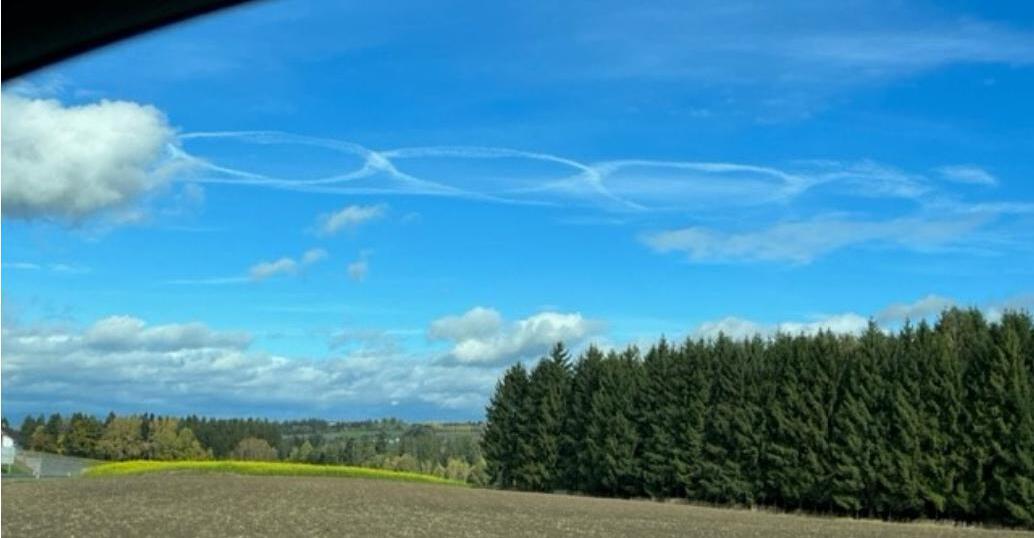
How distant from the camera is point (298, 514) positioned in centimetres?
3080

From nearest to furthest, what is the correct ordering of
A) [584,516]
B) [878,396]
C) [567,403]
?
1. [584,516]
2. [878,396]
3. [567,403]

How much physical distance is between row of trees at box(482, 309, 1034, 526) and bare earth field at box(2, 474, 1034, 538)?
1142cm

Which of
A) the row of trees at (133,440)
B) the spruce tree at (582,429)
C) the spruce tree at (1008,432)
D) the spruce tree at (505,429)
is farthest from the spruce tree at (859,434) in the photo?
the row of trees at (133,440)

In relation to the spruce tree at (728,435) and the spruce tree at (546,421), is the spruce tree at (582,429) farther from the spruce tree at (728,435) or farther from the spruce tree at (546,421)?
the spruce tree at (728,435)

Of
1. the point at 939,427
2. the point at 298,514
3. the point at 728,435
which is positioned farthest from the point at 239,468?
the point at 298,514

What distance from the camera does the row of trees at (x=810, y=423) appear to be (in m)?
50.7

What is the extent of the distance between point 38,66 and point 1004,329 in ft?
169

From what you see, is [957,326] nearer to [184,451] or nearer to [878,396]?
[878,396]

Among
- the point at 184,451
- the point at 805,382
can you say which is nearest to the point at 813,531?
the point at 805,382

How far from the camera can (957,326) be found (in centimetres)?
6147

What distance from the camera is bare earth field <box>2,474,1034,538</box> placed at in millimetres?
25875

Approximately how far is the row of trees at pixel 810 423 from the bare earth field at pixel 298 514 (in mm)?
11424

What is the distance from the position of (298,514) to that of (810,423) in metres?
33.1

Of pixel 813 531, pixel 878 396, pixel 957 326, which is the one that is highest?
pixel 957 326
